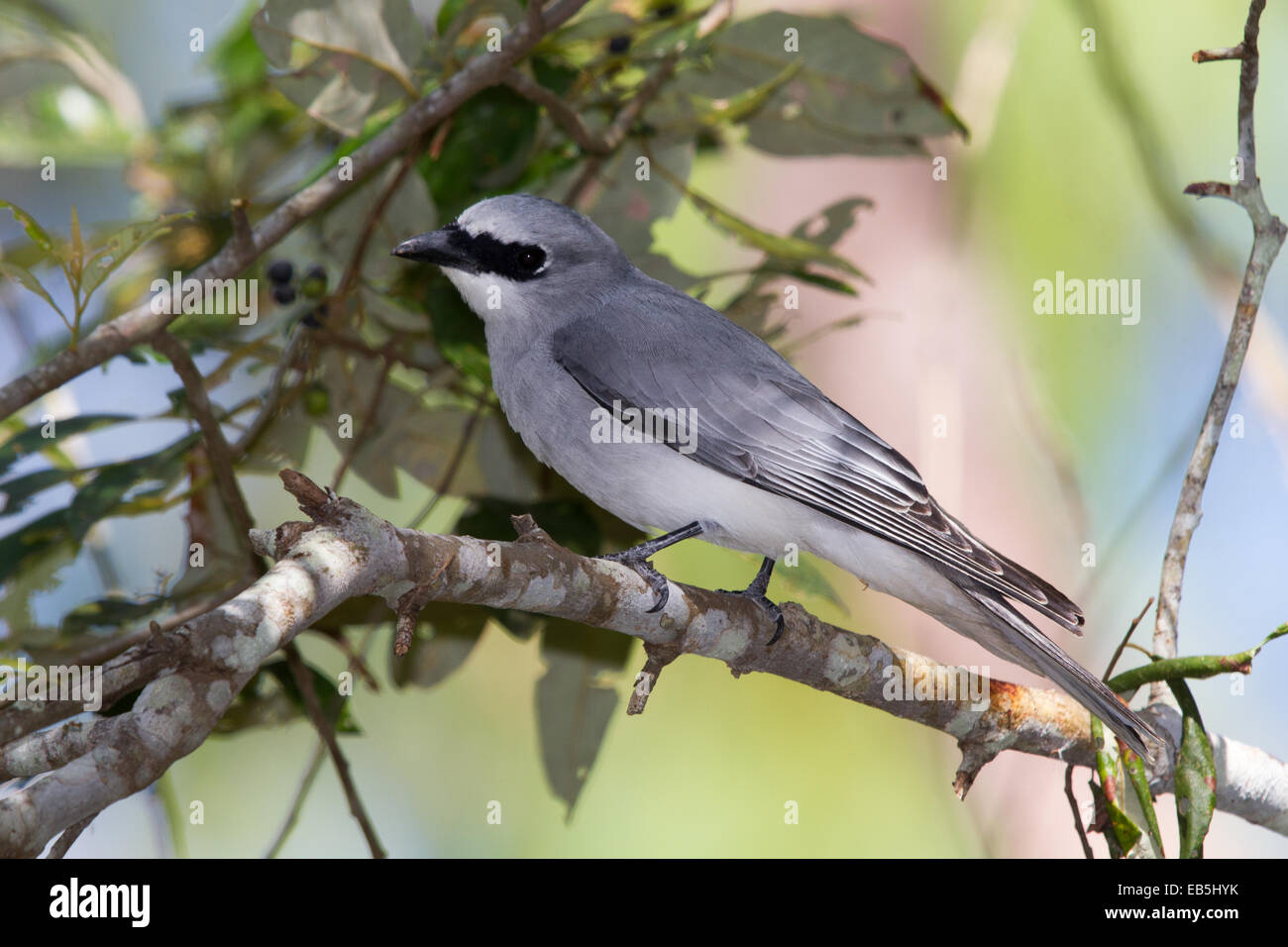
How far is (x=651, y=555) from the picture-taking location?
264cm

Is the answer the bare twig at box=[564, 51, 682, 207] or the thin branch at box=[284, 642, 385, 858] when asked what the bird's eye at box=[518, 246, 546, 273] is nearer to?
the bare twig at box=[564, 51, 682, 207]

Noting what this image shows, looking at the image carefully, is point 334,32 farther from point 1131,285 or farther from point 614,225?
point 1131,285

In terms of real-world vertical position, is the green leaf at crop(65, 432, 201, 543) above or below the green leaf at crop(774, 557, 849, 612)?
above

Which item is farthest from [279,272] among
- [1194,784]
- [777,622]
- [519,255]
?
[1194,784]

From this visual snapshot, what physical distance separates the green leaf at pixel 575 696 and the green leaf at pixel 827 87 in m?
1.63

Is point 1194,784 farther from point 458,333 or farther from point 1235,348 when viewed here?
point 458,333

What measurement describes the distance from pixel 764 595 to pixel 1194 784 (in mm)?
975

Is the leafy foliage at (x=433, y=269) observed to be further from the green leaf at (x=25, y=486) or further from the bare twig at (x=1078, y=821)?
the bare twig at (x=1078, y=821)

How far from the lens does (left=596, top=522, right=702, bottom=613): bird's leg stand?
2221 mm

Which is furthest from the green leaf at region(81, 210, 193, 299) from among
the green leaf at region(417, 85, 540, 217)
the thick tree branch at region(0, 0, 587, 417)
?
the green leaf at region(417, 85, 540, 217)

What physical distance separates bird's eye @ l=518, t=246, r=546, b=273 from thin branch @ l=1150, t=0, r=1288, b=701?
164 centimetres

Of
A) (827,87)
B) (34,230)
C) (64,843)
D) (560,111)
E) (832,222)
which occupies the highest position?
(827,87)

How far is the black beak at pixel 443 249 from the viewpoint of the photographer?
282cm

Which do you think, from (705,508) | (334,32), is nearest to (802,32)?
(334,32)
